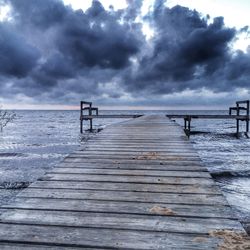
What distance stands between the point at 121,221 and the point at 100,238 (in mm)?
380

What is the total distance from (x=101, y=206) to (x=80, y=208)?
23 cm

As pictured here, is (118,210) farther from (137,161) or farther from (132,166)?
(137,161)

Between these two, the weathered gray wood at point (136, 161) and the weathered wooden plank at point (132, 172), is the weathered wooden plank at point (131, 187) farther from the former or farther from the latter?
the weathered gray wood at point (136, 161)

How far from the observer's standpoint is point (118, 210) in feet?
10.00

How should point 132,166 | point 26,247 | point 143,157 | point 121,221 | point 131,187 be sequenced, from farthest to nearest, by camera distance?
point 143,157, point 132,166, point 131,187, point 121,221, point 26,247

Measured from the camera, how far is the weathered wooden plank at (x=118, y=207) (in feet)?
9.72

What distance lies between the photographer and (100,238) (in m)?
2.43

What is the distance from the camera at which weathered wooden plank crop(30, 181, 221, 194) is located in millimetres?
3723

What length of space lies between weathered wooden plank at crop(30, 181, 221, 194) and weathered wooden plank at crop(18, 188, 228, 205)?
0.14 meters

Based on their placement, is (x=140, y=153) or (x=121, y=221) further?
(x=140, y=153)

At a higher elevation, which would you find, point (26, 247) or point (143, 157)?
point (143, 157)

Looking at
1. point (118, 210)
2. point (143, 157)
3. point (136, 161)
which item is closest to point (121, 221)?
point (118, 210)

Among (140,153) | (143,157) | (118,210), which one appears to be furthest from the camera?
(140,153)

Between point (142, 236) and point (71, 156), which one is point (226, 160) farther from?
point (142, 236)
